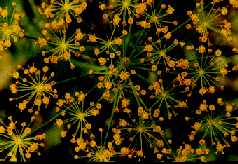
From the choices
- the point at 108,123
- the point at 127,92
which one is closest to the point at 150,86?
the point at 127,92

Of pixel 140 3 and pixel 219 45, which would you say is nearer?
pixel 140 3

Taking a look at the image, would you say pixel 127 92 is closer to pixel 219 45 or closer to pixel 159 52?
pixel 159 52

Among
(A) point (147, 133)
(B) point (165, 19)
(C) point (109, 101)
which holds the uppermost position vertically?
(B) point (165, 19)

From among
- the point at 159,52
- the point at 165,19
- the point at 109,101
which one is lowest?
the point at 109,101

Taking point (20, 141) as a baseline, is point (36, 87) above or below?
above

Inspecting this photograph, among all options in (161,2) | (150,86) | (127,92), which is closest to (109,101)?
(127,92)

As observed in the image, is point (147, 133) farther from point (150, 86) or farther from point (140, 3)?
point (140, 3)

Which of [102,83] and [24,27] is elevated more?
[24,27]

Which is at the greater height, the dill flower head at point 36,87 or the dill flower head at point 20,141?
the dill flower head at point 36,87

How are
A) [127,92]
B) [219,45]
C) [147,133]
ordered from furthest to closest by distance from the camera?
[219,45]
[127,92]
[147,133]

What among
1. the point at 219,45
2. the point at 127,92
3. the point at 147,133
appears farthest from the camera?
the point at 219,45

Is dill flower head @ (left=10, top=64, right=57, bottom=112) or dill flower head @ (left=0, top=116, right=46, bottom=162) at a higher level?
dill flower head @ (left=10, top=64, right=57, bottom=112)
